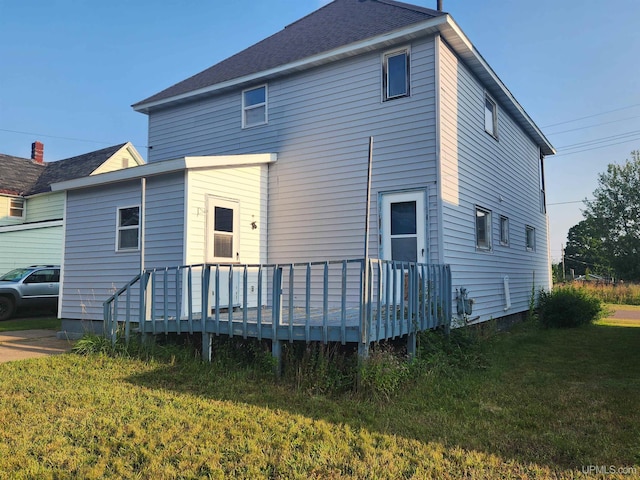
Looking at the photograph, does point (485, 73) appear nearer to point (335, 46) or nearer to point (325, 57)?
point (335, 46)

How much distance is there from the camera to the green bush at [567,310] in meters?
12.3

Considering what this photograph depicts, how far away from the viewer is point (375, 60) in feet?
29.5

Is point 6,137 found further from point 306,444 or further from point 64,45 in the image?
point 306,444

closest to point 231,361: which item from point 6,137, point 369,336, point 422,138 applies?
point 369,336

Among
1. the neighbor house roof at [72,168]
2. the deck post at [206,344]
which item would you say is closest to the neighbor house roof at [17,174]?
the neighbor house roof at [72,168]

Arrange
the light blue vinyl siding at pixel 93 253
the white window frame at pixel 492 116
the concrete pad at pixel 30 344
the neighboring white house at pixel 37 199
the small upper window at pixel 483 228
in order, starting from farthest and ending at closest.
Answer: the neighboring white house at pixel 37 199 < the white window frame at pixel 492 116 < the small upper window at pixel 483 228 < the light blue vinyl siding at pixel 93 253 < the concrete pad at pixel 30 344

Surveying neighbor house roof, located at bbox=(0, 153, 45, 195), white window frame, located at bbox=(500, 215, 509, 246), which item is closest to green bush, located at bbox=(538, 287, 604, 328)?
white window frame, located at bbox=(500, 215, 509, 246)

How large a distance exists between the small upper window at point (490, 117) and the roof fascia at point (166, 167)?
511 centimetres

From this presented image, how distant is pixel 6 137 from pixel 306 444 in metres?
36.2

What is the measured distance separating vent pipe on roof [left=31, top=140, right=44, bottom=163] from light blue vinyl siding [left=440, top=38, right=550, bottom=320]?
77.4 feet

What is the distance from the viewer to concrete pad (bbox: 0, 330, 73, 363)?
7.73m

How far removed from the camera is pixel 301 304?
907 centimetres

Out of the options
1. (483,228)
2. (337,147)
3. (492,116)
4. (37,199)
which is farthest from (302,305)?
(37,199)

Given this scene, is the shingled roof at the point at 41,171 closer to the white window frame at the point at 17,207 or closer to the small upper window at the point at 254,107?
the white window frame at the point at 17,207
